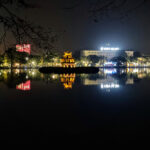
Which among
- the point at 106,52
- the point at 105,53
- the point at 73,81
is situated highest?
the point at 106,52

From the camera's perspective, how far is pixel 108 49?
14212 cm

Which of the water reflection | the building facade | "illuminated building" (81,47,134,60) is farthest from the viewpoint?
"illuminated building" (81,47,134,60)

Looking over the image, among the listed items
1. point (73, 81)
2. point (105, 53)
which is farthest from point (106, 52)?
point (73, 81)

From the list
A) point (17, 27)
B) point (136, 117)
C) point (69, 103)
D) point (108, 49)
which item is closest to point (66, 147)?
point (17, 27)

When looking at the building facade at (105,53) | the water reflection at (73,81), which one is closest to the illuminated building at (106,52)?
the building facade at (105,53)

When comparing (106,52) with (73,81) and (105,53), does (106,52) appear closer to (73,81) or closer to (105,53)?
(105,53)

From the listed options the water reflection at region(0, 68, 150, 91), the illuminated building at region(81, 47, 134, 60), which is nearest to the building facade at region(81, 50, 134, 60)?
→ the illuminated building at region(81, 47, 134, 60)

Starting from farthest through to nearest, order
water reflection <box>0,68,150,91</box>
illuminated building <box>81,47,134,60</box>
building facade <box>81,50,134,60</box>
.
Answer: illuminated building <box>81,47,134,60</box>
building facade <box>81,50,134,60</box>
water reflection <box>0,68,150,91</box>

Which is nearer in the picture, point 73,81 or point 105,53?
point 73,81

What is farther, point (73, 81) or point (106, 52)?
point (106, 52)

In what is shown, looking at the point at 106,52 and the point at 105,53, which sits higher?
the point at 106,52

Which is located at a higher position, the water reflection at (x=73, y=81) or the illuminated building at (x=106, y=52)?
the illuminated building at (x=106, y=52)

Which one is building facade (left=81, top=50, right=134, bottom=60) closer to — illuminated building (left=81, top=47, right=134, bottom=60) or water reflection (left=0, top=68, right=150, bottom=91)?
illuminated building (left=81, top=47, right=134, bottom=60)

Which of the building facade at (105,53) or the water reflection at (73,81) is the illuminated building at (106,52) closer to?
the building facade at (105,53)
